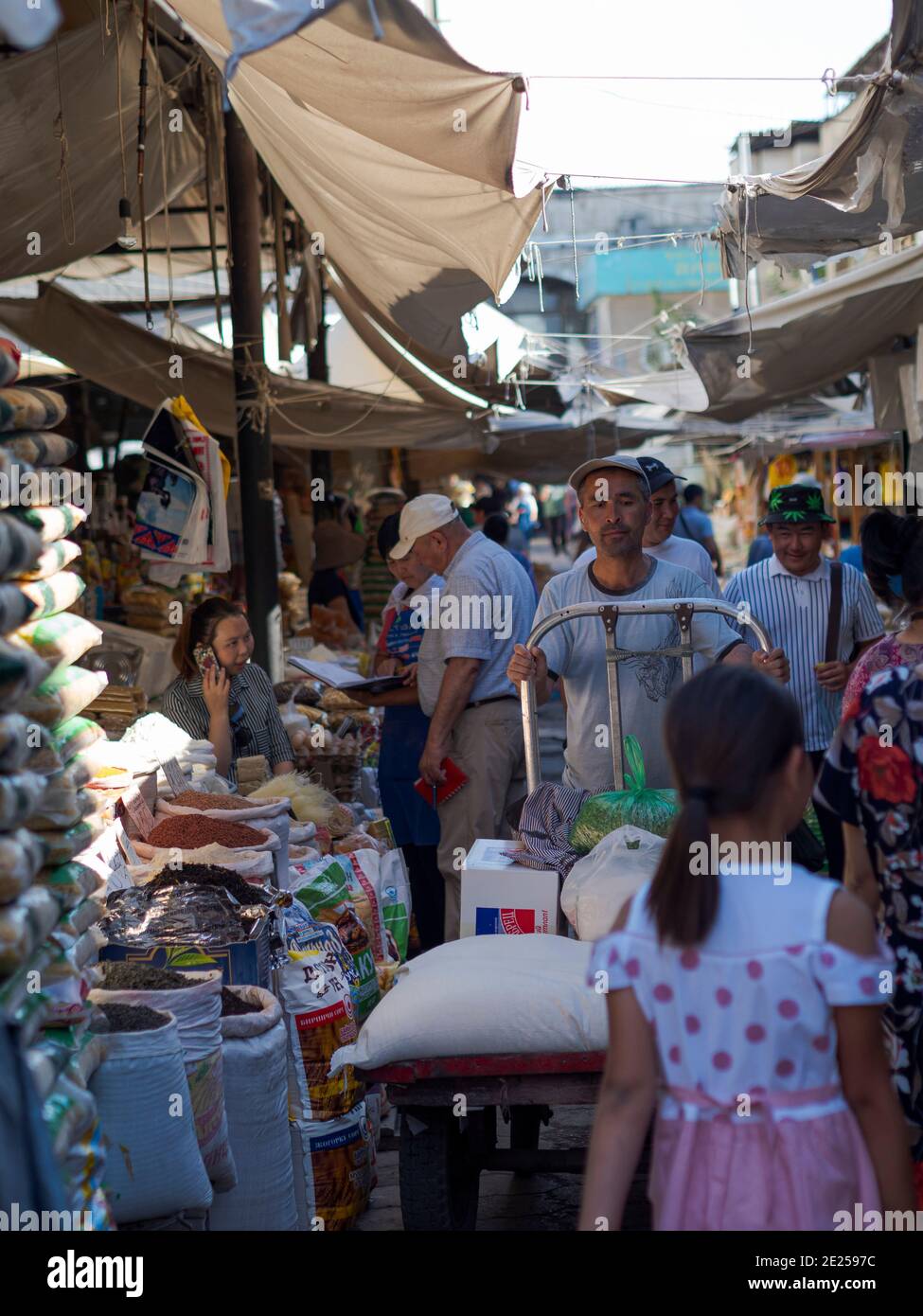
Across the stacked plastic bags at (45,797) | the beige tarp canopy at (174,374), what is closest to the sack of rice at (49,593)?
the stacked plastic bags at (45,797)

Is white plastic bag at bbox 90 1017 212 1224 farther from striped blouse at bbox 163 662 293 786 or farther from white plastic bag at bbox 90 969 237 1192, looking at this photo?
striped blouse at bbox 163 662 293 786

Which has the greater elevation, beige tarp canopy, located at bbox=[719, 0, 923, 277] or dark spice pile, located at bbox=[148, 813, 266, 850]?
beige tarp canopy, located at bbox=[719, 0, 923, 277]

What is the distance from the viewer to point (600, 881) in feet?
11.9

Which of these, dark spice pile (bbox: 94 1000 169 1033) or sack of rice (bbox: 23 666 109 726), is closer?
sack of rice (bbox: 23 666 109 726)

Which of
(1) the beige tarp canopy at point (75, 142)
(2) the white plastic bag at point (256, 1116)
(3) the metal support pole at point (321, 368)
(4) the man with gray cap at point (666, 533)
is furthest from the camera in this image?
(3) the metal support pole at point (321, 368)

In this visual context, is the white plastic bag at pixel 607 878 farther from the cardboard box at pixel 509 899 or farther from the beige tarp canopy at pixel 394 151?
the beige tarp canopy at pixel 394 151

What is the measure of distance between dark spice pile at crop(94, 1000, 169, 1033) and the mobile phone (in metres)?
2.92

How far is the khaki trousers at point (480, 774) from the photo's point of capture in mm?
6133

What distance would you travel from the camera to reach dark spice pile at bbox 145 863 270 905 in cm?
399

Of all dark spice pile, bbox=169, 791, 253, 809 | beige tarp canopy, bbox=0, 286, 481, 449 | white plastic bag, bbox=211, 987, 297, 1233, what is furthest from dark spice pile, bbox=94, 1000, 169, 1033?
beige tarp canopy, bbox=0, 286, 481, 449

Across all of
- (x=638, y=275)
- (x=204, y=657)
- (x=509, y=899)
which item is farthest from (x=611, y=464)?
(x=638, y=275)

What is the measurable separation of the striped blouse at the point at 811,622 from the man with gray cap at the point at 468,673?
3.21 feet

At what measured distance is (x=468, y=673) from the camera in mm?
6039
